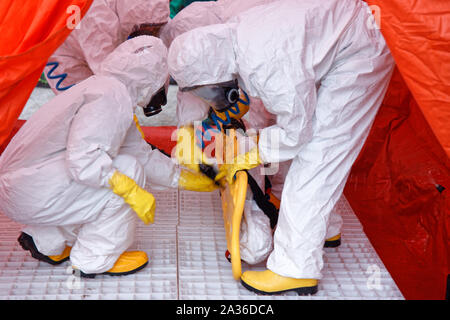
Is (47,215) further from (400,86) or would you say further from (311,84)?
(400,86)

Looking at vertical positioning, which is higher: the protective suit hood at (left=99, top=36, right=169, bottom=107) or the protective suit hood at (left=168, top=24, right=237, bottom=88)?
the protective suit hood at (left=168, top=24, right=237, bottom=88)

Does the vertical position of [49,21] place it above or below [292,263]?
above

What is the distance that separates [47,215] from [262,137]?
748 millimetres

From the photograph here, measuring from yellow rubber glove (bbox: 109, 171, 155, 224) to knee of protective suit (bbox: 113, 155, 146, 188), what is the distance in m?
0.05

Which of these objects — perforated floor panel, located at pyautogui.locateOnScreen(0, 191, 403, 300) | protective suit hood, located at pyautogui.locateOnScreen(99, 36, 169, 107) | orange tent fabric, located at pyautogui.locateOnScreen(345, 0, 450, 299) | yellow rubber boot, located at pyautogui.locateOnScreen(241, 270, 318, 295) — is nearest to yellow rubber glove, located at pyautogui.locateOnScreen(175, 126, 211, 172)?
perforated floor panel, located at pyautogui.locateOnScreen(0, 191, 403, 300)

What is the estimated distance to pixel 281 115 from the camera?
1.74 m

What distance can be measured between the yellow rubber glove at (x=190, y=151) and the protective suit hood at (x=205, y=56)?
542 millimetres

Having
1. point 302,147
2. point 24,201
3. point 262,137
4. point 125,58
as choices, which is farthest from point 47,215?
point 302,147

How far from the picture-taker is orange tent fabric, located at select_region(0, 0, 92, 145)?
1.48 metres

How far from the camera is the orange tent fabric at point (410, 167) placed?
5.10ft

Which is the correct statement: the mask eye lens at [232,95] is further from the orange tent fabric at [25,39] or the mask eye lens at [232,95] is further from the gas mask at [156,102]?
the orange tent fabric at [25,39]

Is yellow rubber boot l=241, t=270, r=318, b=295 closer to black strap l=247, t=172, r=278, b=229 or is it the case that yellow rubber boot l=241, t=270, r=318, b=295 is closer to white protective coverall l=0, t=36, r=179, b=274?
black strap l=247, t=172, r=278, b=229

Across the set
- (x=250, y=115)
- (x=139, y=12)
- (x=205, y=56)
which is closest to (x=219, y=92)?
(x=205, y=56)

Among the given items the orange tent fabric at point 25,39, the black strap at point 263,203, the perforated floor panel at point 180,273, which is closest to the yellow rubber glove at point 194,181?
the perforated floor panel at point 180,273
